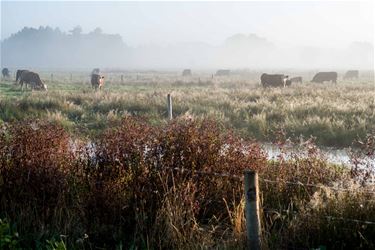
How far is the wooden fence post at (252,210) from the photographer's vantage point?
5914mm

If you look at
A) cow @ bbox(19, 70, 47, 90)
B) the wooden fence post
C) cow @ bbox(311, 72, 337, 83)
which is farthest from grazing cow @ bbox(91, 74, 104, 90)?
the wooden fence post

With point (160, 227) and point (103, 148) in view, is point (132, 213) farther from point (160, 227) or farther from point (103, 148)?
point (103, 148)

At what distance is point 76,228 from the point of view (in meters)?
7.15

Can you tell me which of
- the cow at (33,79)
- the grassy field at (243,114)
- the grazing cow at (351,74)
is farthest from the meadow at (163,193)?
the grazing cow at (351,74)

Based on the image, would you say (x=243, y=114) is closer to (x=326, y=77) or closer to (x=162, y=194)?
(x=162, y=194)

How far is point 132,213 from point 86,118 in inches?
624

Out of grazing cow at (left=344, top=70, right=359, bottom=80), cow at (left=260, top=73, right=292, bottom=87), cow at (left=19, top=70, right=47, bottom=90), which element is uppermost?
cow at (left=19, top=70, right=47, bottom=90)

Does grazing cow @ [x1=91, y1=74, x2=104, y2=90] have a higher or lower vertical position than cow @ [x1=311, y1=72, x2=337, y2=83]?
higher

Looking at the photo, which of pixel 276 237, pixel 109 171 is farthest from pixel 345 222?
pixel 109 171

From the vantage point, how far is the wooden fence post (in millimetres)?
5914

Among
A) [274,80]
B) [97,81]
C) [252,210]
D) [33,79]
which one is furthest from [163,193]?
[97,81]

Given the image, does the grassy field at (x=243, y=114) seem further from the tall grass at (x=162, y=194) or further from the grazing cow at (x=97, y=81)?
the grazing cow at (x=97, y=81)

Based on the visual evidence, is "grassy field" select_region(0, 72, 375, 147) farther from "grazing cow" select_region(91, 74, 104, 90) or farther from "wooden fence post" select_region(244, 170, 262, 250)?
"grazing cow" select_region(91, 74, 104, 90)

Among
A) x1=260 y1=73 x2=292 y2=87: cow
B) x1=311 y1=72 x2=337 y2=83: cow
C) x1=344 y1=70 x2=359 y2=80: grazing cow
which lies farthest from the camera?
x1=344 y1=70 x2=359 y2=80: grazing cow
